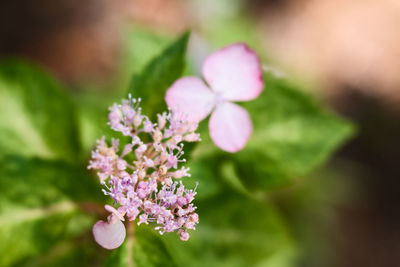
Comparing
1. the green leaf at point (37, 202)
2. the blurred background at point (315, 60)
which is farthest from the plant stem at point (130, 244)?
the blurred background at point (315, 60)

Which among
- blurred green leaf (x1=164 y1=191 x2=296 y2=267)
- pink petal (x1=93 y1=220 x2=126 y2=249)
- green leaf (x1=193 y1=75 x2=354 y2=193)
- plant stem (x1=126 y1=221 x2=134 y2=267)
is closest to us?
pink petal (x1=93 y1=220 x2=126 y2=249)

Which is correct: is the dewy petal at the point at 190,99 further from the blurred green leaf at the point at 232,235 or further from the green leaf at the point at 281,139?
the blurred green leaf at the point at 232,235

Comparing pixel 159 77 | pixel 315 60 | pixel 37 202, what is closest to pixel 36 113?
pixel 37 202

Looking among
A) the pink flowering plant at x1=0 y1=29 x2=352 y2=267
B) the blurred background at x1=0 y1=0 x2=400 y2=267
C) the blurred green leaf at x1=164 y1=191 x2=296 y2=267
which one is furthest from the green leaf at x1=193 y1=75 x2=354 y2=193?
the blurred background at x1=0 y1=0 x2=400 y2=267

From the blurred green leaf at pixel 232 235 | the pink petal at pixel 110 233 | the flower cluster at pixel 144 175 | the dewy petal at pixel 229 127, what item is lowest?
the pink petal at pixel 110 233

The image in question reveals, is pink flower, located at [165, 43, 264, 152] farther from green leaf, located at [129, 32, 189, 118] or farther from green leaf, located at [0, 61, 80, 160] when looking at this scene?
green leaf, located at [0, 61, 80, 160]

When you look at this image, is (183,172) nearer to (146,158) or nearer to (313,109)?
(146,158)
